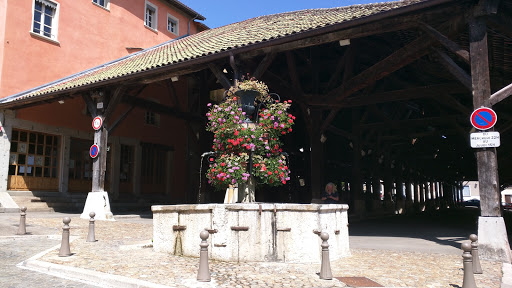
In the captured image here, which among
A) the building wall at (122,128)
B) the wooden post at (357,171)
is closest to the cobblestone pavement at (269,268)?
the building wall at (122,128)

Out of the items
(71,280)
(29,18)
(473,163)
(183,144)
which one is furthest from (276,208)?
(473,163)

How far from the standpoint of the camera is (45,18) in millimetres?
16859

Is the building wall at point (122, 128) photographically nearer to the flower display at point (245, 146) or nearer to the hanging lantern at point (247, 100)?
the hanging lantern at point (247, 100)

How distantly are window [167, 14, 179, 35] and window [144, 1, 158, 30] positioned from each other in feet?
3.70

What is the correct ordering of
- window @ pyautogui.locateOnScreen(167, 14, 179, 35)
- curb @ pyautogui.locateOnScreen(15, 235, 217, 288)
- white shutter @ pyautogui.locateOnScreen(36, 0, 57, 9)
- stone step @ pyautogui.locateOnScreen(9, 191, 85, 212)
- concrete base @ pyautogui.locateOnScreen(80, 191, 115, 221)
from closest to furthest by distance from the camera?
curb @ pyautogui.locateOnScreen(15, 235, 217, 288), concrete base @ pyautogui.locateOnScreen(80, 191, 115, 221), stone step @ pyautogui.locateOnScreen(9, 191, 85, 212), white shutter @ pyautogui.locateOnScreen(36, 0, 57, 9), window @ pyautogui.locateOnScreen(167, 14, 179, 35)

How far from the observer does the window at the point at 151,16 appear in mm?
22744

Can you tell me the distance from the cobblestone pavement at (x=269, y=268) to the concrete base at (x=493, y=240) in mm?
279

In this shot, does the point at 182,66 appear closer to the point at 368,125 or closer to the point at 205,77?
the point at 205,77

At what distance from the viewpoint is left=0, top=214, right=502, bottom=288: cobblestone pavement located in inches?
196

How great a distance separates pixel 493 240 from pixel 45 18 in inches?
692

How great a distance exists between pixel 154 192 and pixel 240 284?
16.0 m

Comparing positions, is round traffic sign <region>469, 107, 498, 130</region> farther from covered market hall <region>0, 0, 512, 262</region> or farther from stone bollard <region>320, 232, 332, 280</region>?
stone bollard <region>320, 232, 332, 280</region>

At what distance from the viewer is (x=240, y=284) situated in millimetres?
4797

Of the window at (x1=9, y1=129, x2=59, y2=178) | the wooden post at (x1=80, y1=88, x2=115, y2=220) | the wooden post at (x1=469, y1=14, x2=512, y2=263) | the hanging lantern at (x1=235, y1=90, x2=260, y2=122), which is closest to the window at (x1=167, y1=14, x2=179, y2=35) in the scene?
the window at (x1=9, y1=129, x2=59, y2=178)
